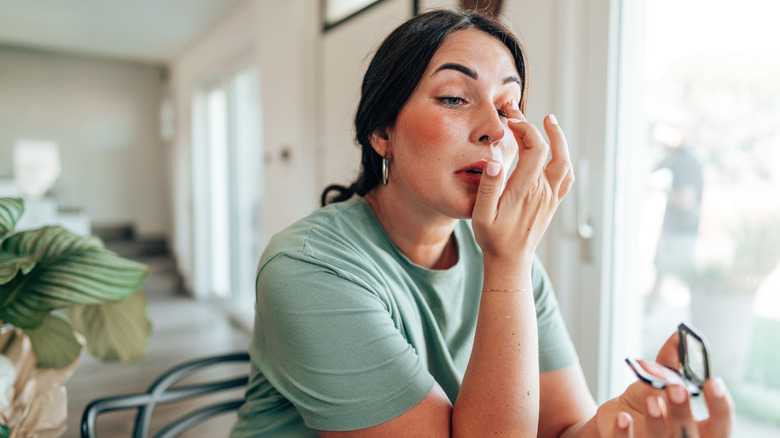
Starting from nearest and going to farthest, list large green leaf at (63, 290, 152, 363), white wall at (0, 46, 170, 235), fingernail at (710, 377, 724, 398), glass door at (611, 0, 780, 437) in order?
fingernail at (710, 377, 724, 398)
large green leaf at (63, 290, 152, 363)
glass door at (611, 0, 780, 437)
white wall at (0, 46, 170, 235)

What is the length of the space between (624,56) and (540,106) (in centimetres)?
29

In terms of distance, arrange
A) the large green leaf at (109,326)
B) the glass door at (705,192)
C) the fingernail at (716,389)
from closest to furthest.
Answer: the fingernail at (716,389) → the large green leaf at (109,326) → the glass door at (705,192)

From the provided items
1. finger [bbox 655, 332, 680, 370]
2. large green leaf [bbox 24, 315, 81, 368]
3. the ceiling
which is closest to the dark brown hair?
finger [bbox 655, 332, 680, 370]

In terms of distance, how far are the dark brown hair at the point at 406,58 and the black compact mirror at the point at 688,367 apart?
512mm

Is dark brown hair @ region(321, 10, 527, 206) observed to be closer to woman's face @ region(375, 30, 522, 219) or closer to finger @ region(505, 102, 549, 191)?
woman's face @ region(375, 30, 522, 219)

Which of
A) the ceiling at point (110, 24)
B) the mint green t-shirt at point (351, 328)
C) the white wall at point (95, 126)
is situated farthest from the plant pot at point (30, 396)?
the white wall at point (95, 126)

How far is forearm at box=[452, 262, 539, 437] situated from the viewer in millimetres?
676

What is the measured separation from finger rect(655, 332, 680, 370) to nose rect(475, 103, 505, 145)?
37 centimetres

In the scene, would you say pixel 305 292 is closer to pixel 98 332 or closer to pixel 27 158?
pixel 98 332

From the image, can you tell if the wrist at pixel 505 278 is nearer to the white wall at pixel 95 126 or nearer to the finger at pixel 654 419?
the finger at pixel 654 419

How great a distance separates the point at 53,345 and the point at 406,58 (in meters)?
0.77

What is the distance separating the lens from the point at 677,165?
4.77 feet

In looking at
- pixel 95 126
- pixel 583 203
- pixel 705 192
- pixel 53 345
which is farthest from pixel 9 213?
pixel 95 126

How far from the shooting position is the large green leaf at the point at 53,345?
818 millimetres
